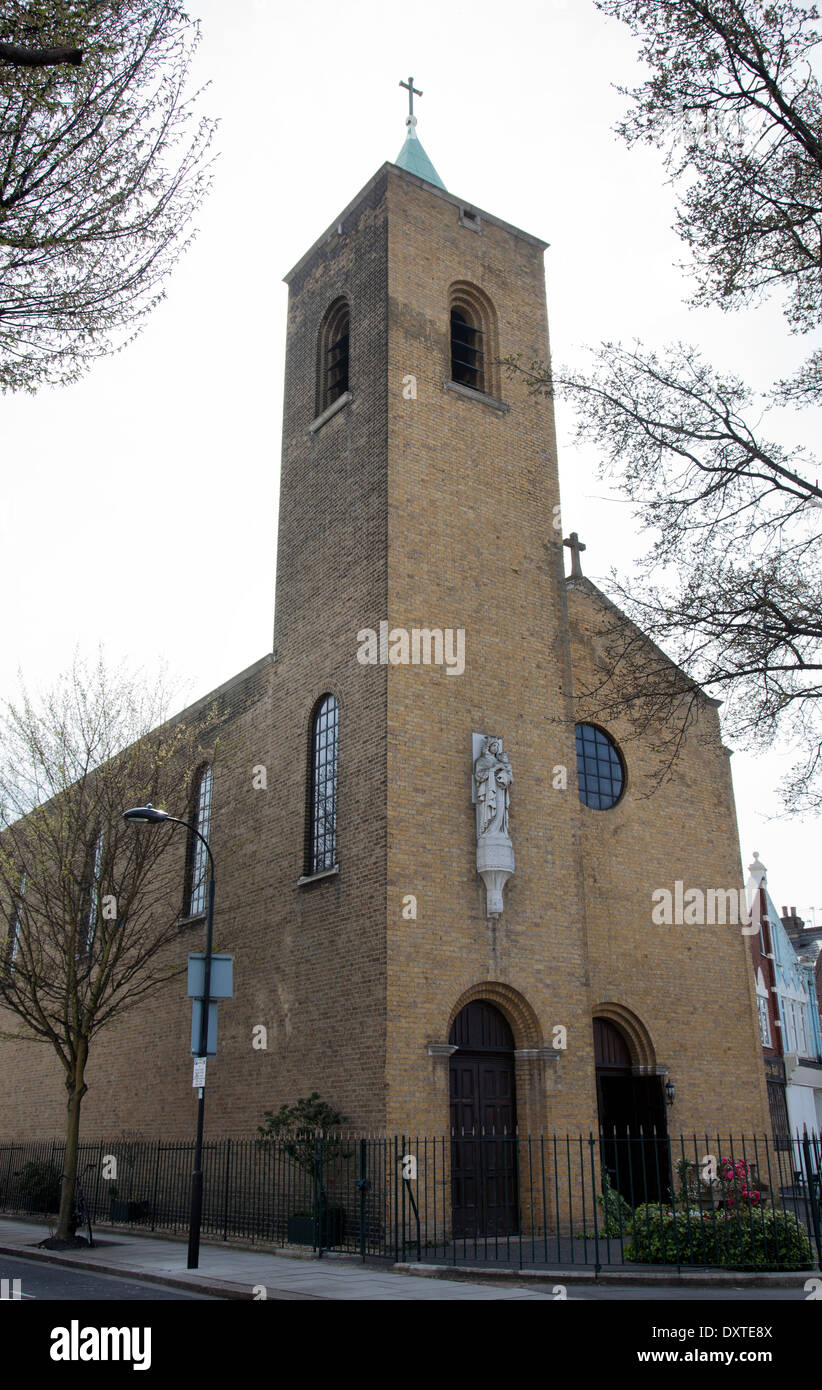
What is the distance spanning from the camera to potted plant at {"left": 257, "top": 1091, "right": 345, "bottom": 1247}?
15.2 meters

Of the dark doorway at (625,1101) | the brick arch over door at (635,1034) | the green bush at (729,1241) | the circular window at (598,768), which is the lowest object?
the green bush at (729,1241)

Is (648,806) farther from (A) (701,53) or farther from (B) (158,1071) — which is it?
(A) (701,53)

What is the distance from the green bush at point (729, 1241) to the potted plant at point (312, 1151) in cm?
429

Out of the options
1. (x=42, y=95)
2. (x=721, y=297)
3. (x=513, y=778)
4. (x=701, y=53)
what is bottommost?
(x=513, y=778)

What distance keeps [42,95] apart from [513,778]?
1245cm

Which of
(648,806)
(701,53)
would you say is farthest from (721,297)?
(648,806)

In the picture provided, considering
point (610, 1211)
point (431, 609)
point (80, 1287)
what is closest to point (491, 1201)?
point (610, 1211)

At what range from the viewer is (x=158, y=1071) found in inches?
915

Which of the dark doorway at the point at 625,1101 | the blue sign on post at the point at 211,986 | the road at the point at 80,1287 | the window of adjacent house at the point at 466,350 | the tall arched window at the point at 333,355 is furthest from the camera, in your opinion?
the tall arched window at the point at 333,355

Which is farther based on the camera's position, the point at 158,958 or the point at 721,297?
the point at 158,958

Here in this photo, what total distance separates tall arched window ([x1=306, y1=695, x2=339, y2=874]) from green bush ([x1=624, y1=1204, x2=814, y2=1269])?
7.66 metres

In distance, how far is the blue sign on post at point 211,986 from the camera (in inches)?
595

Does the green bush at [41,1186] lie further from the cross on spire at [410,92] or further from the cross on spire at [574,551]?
the cross on spire at [410,92]

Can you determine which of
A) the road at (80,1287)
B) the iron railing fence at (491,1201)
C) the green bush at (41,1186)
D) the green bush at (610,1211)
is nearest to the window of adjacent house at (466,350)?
the iron railing fence at (491,1201)
